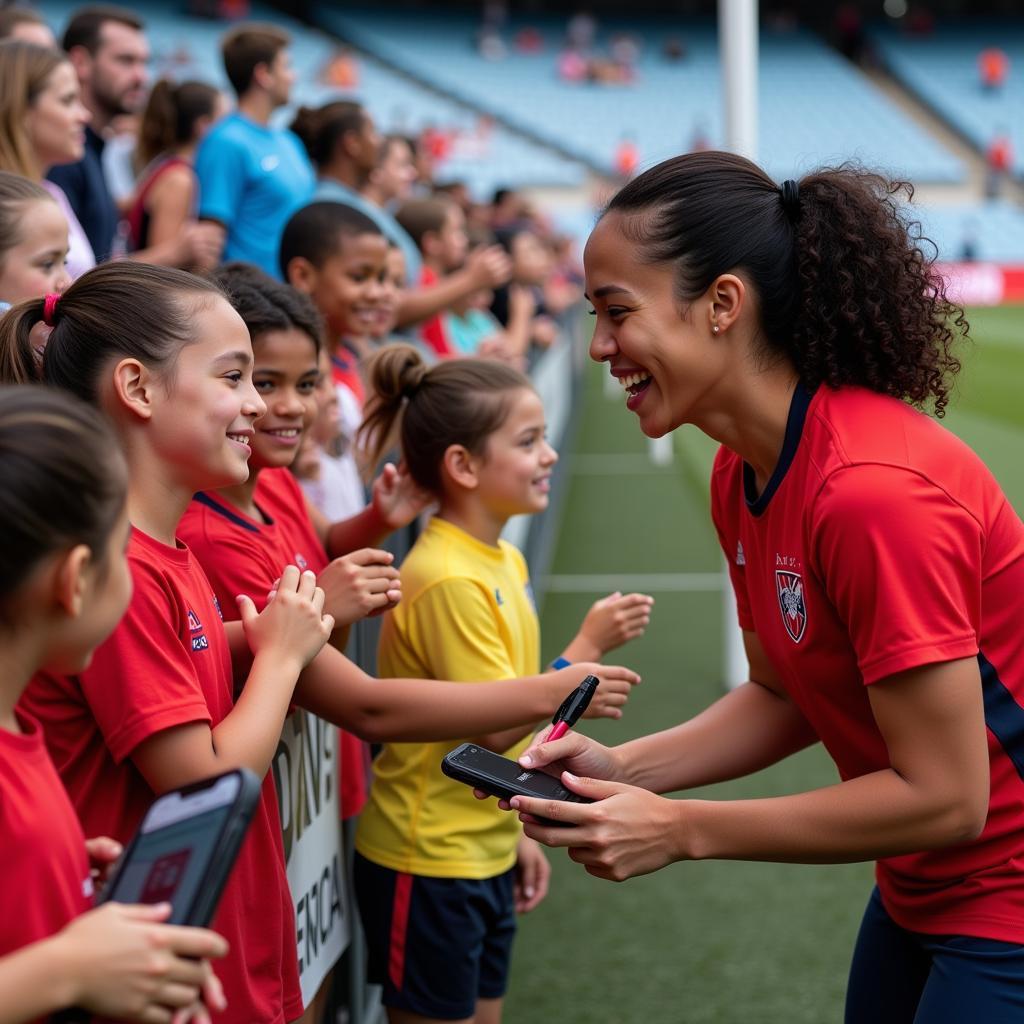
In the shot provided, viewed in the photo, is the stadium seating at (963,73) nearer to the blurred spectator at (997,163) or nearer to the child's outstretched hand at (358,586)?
the blurred spectator at (997,163)

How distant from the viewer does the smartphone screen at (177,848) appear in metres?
A: 1.42

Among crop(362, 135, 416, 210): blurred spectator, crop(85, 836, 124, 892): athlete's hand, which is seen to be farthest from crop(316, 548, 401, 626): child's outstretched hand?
crop(362, 135, 416, 210): blurred spectator

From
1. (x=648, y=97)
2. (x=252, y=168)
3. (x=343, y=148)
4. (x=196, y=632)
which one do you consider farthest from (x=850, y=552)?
(x=648, y=97)

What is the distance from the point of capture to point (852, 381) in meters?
2.12

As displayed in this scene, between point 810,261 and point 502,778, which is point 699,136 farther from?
point 502,778

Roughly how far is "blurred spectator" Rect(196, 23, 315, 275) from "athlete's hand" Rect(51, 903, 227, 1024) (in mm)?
4320

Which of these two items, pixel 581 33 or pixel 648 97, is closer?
pixel 648 97

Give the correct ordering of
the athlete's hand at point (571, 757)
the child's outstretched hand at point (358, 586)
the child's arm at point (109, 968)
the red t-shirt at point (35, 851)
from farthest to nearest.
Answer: the child's outstretched hand at point (358, 586)
the athlete's hand at point (571, 757)
the red t-shirt at point (35, 851)
the child's arm at point (109, 968)

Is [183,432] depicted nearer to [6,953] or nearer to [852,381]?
[6,953]

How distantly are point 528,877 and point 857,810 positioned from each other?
1.34 m

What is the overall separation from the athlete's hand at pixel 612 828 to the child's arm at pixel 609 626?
31.7 inches

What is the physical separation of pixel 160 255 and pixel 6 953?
355 centimetres

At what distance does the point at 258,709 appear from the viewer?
194 centimetres

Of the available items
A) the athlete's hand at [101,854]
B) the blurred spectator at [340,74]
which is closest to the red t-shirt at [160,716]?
the athlete's hand at [101,854]
